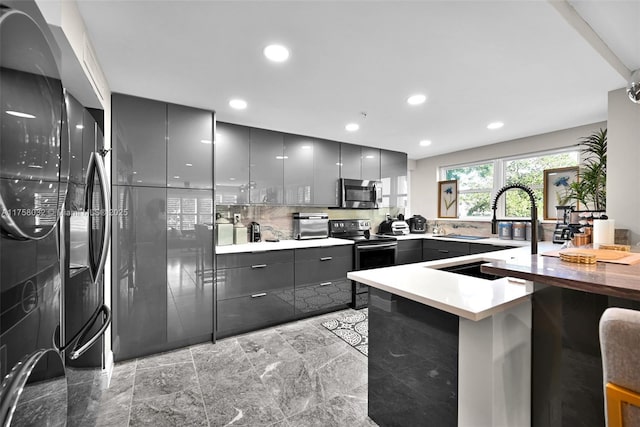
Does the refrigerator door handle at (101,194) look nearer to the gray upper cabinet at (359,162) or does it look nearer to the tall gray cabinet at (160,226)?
the tall gray cabinet at (160,226)

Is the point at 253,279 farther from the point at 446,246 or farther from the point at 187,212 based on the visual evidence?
the point at 446,246

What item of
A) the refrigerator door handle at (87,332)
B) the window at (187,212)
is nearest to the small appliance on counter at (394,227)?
the window at (187,212)

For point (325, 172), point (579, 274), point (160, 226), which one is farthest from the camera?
point (325, 172)

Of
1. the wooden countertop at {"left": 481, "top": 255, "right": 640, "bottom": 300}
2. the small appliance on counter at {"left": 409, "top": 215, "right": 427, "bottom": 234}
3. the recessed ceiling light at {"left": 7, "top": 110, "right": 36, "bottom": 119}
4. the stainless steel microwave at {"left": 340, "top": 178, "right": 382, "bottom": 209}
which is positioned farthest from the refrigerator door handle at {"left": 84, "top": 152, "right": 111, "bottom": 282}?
the small appliance on counter at {"left": 409, "top": 215, "right": 427, "bottom": 234}

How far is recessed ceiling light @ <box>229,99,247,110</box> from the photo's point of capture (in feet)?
8.22

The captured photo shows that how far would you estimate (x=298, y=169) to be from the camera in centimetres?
356

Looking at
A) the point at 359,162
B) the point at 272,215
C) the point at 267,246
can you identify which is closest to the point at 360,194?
the point at 359,162

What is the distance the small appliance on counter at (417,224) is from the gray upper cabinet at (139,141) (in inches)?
156

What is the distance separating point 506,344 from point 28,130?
1735 millimetres

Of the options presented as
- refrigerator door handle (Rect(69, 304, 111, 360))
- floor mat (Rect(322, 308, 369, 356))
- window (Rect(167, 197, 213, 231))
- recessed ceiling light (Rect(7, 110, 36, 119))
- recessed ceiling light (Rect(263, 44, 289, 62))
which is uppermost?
recessed ceiling light (Rect(263, 44, 289, 62))

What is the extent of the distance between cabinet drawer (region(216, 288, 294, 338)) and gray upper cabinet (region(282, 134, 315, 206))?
1.18m

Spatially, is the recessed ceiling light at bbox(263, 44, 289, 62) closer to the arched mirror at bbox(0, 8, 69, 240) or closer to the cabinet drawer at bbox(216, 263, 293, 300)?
the arched mirror at bbox(0, 8, 69, 240)

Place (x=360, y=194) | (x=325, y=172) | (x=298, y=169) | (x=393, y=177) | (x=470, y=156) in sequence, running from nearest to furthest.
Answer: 1. (x=298, y=169)
2. (x=325, y=172)
3. (x=360, y=194)
4. (x=470, y=156)
5. (x=393, y=177)

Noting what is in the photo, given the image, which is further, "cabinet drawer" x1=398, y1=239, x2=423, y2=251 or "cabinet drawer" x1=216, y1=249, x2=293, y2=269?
"cabinet drawer" x1=398, y1=239, x2=423, y2=251
